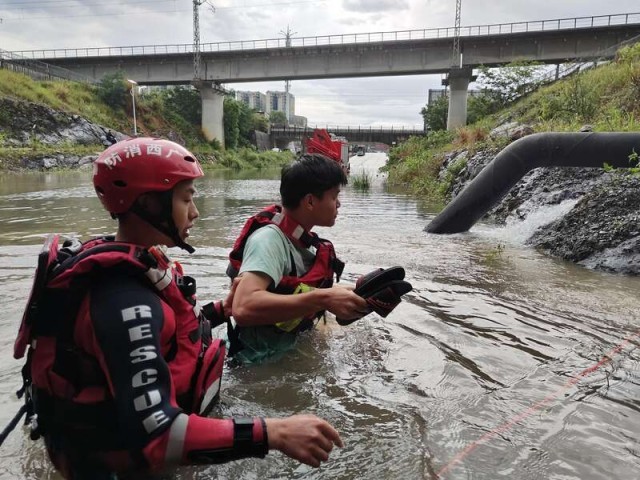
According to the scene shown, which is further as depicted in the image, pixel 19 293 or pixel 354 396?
pixel 19 293

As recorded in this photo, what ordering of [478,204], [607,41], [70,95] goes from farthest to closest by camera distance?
[70,95], [607,41], [478,204]

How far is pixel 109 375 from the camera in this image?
4.98ft

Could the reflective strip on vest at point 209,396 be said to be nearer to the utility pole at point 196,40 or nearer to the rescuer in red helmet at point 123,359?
the rescuer in red helmet at point 123,359

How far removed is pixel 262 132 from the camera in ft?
242

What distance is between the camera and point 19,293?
5.20m

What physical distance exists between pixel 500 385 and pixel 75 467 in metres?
2.47

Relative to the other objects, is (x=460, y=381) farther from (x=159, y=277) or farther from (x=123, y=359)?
(x=123, y=359)

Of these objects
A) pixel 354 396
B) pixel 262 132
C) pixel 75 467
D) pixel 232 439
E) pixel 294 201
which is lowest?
pixel 354 396

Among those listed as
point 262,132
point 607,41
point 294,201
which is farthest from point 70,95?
point 294,201

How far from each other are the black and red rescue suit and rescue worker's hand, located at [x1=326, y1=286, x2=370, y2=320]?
0.90 metres

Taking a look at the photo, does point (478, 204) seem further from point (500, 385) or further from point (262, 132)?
point (262, 132)

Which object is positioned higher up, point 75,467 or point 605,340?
point 75,467

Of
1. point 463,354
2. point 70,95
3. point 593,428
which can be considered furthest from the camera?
point 70,95

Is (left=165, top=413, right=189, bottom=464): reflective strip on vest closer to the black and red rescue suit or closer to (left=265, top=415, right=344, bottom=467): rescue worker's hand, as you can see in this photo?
the black and red rescue suit
